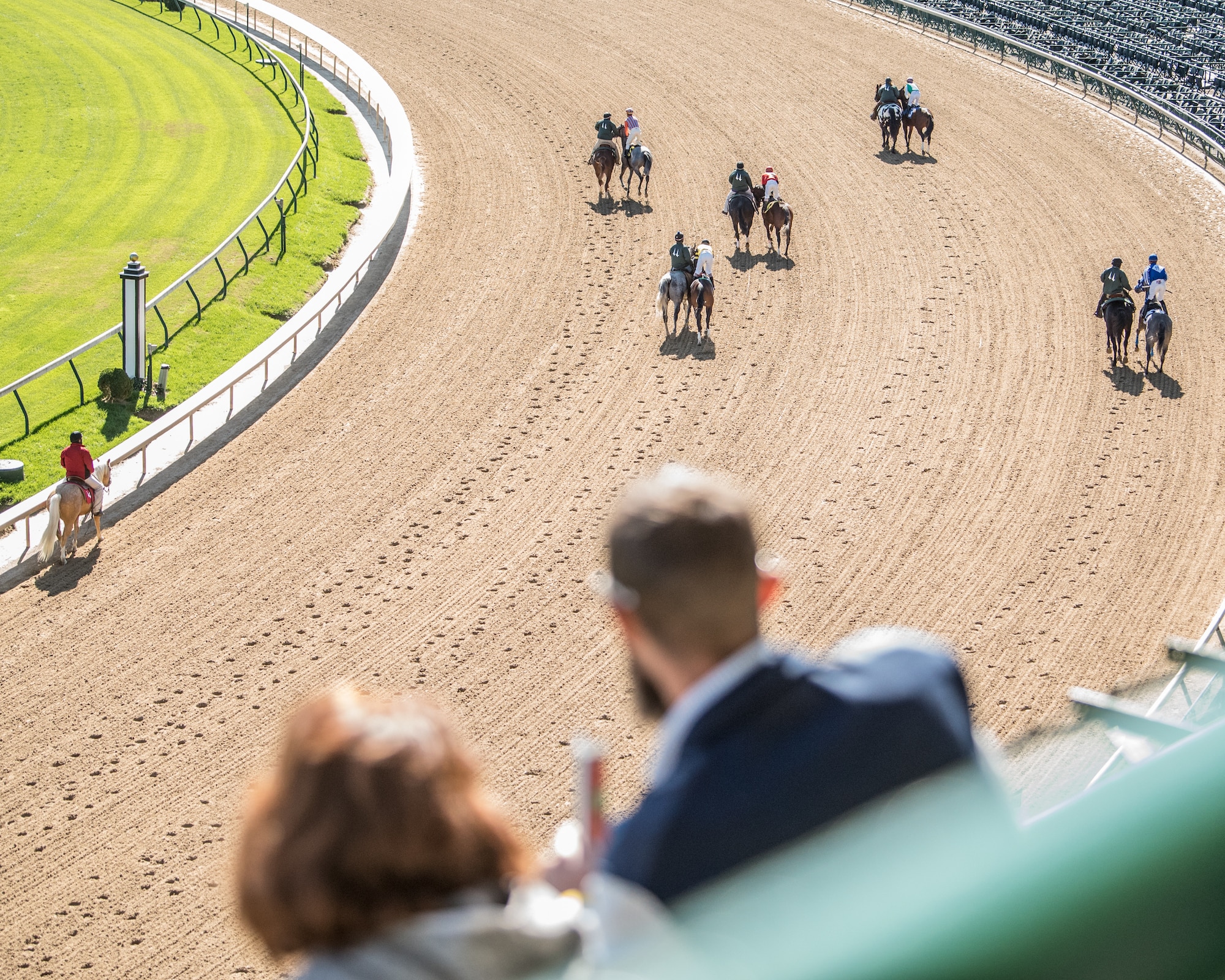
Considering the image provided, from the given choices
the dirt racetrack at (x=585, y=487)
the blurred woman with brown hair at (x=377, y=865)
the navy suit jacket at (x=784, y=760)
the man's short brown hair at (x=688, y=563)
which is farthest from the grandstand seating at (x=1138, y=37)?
the blurred woman with brown hair at (x=377, y=865)

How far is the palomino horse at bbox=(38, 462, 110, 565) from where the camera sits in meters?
10.9

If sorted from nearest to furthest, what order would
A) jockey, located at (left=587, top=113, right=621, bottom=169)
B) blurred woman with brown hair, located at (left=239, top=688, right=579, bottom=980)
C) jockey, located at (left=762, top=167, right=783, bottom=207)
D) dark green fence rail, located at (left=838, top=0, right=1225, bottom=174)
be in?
blurred woman with brown hair, located at (left=239, top=688, right=579, bottom=980), jockey, located at (left=762, top=167, right=783, bottom=207), jockey, located at (left=587, top=113, right=621, bottom=169), dark green fence rail, located at (left=838, top=0, right=1225, bottom=174)

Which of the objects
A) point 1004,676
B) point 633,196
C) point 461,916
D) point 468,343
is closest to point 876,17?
point 633,196

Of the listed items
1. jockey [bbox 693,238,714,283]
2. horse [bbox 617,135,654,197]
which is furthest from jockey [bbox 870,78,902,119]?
jockey [bbox 693,238,714,283]

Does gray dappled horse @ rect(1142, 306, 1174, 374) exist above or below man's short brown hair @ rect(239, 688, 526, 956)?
below

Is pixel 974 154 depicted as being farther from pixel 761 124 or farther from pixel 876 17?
pixel 876 17

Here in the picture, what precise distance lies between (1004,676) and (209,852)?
5.69m

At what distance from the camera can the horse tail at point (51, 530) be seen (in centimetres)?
1086

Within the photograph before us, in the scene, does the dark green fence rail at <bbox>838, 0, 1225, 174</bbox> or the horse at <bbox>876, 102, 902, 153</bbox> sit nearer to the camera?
the horse at <bbox>876, 102, 902, 153</bbox>

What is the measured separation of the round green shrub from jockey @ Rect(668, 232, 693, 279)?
6271 millimetres

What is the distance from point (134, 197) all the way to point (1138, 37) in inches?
940

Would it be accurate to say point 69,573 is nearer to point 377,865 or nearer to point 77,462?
point 77,462

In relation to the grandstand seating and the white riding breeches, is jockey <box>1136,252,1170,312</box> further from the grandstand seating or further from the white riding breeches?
the white riding breeches

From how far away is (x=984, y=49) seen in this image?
3036 centimetres
